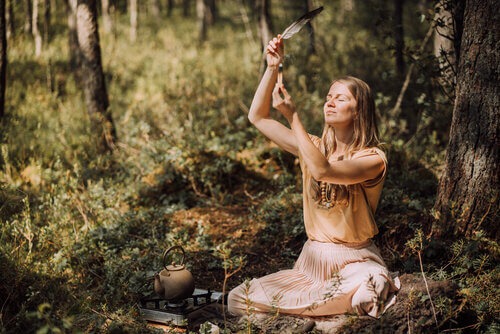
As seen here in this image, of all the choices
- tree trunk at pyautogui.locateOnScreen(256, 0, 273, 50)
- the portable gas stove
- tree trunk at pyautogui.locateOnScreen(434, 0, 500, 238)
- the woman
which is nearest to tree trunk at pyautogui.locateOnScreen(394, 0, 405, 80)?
tree trunk at pyautogui.locateOnScreen(434, 0, 500, 238)

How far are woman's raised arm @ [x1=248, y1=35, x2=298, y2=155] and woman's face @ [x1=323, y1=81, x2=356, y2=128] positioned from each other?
0.30m

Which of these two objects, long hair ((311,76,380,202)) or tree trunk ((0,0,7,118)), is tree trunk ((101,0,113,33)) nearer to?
tree trunk ((0,0,7,118))

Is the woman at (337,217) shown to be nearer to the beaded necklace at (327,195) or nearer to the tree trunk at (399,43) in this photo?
the beaded necklace at (327,195)

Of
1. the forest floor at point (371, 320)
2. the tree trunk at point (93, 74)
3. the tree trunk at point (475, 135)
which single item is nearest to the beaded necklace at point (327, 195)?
the forest floor at point (371, 320)

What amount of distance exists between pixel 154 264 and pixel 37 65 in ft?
28.0

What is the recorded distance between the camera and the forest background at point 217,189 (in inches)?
152

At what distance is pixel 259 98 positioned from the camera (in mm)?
3477

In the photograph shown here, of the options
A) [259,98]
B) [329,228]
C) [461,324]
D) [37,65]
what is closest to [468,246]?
[461,324]

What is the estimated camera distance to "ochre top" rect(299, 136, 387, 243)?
11.1 ft

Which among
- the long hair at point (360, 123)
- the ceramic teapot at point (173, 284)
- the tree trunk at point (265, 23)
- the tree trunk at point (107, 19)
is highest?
the tree trunk at point (107, 19)

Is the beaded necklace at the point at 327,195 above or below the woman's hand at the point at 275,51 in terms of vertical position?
below

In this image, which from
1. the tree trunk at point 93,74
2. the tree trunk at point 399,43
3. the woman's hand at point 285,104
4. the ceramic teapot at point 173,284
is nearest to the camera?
the woman's hand at point 285,104

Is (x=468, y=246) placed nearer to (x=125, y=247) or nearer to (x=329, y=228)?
(x=329, y=228)

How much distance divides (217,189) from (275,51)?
317 cm
